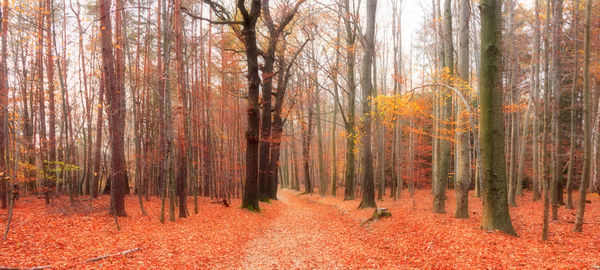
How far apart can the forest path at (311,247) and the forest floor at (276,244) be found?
23 millimetres

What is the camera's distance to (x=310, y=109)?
22.2m

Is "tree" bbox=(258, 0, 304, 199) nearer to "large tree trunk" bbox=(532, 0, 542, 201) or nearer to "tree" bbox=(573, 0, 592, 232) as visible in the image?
"tree" bbox=(573, 0, 592, 232)

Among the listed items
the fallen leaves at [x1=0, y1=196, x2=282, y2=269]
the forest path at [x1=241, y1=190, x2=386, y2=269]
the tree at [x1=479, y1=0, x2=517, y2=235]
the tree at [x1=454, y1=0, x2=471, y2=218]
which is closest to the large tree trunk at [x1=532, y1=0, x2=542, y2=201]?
the tree at [x1=454, y1=0, x2=471, y2=218]

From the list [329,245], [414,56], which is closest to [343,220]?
[329,245]

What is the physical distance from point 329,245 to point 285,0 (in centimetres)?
1027

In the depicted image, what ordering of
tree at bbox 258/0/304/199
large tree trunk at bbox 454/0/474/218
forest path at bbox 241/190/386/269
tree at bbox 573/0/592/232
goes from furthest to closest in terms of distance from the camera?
tree at bbox 258/0/304/199
large tree trunk at bbox 454/0/474/218
tree at bbox 573/0/592/232
forest path at bbox 241/190/386/269

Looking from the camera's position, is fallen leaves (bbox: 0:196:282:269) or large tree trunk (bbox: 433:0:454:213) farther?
large tree trunk (bbox: 433:0:454:213)

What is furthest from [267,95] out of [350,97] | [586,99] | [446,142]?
[586,99]

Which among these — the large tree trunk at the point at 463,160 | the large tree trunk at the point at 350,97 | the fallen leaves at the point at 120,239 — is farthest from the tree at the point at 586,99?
the fallen leaves at the point at 120,239

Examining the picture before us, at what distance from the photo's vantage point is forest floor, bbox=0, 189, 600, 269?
5.05 m

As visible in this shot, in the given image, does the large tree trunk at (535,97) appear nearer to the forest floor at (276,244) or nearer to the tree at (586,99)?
→ the forest floor at (276,244)

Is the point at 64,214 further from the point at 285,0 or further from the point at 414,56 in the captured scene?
the point at 414,56

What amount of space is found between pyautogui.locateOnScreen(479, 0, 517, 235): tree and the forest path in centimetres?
276

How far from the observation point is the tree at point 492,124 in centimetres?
665
